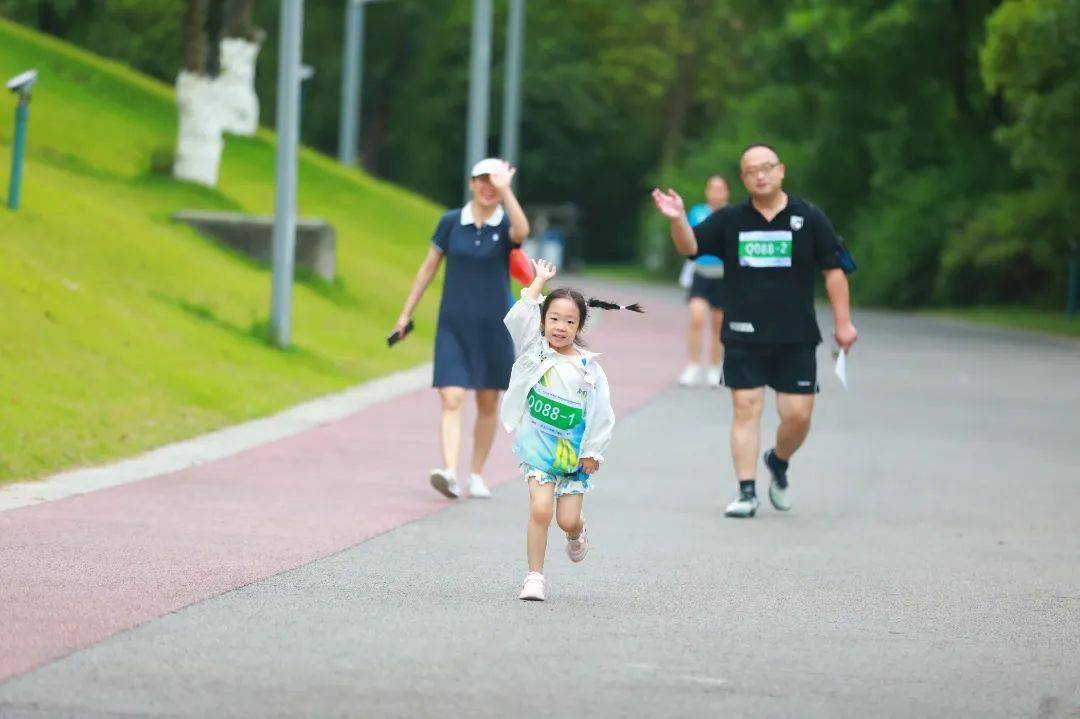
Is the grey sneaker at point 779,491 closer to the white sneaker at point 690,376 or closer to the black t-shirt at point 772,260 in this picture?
the black t-shirt at point 772,260

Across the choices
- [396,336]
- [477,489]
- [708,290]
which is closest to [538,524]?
[396,336]

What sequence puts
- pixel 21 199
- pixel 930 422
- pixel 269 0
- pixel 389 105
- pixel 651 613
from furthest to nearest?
1. pixel 389 105
2. pixel 269 0
3. pixel 21 199
4. pixel 930 422
5. pixel 651 613

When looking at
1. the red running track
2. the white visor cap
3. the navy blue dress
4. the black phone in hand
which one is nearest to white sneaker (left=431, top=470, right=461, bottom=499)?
the red running track

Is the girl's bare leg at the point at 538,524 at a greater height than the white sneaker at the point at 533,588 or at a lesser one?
greater

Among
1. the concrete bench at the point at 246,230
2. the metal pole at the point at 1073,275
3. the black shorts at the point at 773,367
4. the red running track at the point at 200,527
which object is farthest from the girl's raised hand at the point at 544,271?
the metal pole at the point at 1073,275

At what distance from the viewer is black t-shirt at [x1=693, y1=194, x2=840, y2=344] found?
1176 centimetres

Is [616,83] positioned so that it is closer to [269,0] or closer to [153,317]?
[269,0]

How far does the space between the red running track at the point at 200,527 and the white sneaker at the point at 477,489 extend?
0.69ft

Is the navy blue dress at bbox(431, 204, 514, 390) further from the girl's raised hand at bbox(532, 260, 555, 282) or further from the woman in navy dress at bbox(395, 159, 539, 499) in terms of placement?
the girl's raised hand at bbox(532, 260, 555, 282)

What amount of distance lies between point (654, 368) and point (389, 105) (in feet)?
166

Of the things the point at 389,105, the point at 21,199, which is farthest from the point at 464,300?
the point at 389,105

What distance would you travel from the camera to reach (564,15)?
79688 mm

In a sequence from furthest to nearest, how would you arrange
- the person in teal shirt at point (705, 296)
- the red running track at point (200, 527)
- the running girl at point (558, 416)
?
the person in teal shirt at point (705, 296) < the running girl at point (558, 416) < the red running track at point (200, 527)

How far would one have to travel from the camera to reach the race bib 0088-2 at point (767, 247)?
11.8 meters
